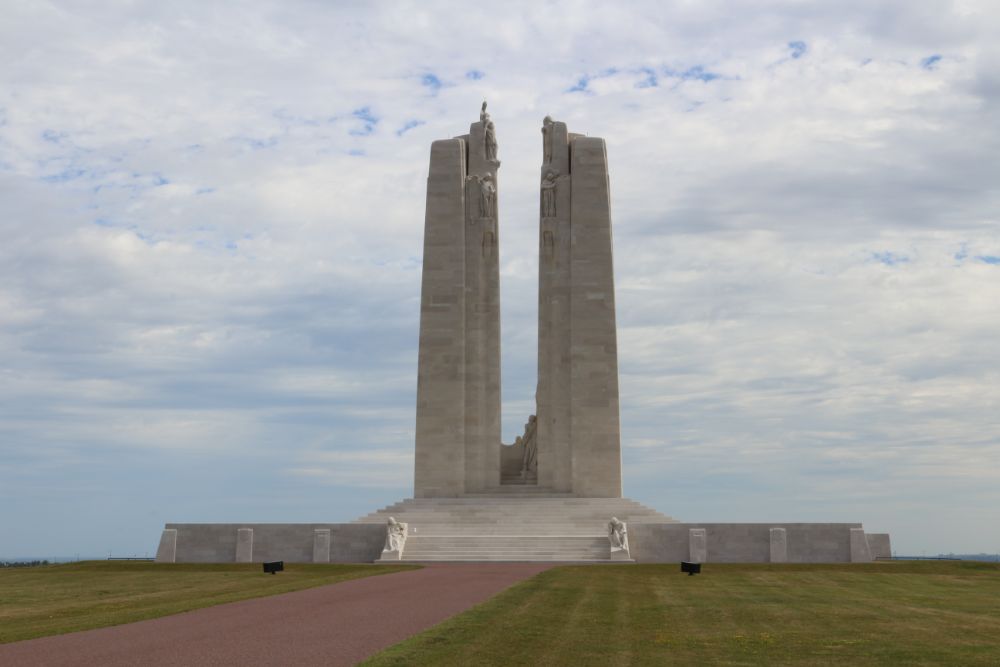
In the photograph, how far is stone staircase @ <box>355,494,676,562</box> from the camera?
37.5 metres

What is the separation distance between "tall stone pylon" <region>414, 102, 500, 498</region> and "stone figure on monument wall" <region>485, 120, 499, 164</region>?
0.82 meters

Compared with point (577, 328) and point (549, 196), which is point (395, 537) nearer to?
point (577, 328)

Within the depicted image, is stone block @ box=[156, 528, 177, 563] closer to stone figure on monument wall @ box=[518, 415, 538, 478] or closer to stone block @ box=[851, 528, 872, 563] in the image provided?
stone figure on monument wall @ box=[518, 415, 538, 478]

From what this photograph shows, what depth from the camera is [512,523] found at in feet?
136

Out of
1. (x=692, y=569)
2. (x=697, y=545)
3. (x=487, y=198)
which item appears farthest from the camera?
(x=487, y=198)

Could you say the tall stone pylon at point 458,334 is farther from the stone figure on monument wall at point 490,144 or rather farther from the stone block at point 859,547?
the stone block at point 859,547

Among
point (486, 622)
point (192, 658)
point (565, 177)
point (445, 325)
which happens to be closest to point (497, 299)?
point (445, 325)

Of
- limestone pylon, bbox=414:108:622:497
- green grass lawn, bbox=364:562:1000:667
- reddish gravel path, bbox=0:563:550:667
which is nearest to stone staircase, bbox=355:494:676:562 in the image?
limestone pylon, bbox=414:108:622:497

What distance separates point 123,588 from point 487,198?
2702 centimetres

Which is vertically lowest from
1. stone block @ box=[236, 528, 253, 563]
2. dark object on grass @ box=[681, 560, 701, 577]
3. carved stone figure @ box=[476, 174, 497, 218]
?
dark object on grass @ box=[681, 560, 701, 577]

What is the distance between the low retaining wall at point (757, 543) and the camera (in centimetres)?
3750

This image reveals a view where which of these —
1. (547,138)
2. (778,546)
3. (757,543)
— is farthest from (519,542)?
(547,138)

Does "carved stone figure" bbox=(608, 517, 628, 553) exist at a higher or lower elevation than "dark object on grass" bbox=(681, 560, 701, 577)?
higher

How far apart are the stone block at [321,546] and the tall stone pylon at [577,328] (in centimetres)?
1188
